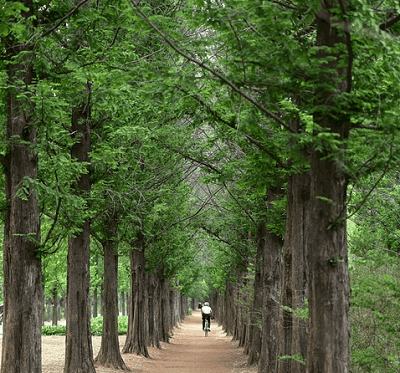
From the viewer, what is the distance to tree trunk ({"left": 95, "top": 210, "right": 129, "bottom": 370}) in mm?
18609

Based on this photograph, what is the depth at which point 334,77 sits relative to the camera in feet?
20.5

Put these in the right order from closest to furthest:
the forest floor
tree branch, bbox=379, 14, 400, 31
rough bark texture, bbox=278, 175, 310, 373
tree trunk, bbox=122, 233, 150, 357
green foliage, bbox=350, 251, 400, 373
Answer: tree branch, bbox=379, 14, 400, 31 → green foliage, bbox=350, 251, 400, 373 → rough bark texture, bbox=278, 175, 310, 373 → the forest floor → tree trunk, bbox=122, 233, 150, 357

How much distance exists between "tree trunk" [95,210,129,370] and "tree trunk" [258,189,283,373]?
5118mm

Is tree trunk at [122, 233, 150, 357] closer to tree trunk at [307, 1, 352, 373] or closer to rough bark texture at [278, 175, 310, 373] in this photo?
rough bark texture at [278, 175, 310, 373]

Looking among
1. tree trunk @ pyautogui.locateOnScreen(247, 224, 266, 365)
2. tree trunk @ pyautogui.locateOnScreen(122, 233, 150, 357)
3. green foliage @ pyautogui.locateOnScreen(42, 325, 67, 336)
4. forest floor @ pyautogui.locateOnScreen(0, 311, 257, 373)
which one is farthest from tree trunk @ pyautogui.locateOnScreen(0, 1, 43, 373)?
green foliage @ pyautogui.locateOnScreen(42, 325, 67, 336)

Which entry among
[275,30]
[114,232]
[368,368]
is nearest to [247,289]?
[114,232]

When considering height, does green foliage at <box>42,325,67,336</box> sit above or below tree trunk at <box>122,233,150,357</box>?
below

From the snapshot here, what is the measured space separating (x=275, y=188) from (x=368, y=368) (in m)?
6.49

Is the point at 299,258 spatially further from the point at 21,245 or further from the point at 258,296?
the point at 258,296

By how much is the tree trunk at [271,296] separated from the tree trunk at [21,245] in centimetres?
768

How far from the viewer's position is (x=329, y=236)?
6367 mm

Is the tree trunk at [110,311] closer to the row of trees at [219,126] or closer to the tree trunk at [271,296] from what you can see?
the row of trees at [219,126]

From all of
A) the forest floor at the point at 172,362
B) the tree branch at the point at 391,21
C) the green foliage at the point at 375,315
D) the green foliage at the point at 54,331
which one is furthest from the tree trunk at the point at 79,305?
the green foliage at the point at 54,331

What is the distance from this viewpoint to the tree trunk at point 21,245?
9.19 meters
